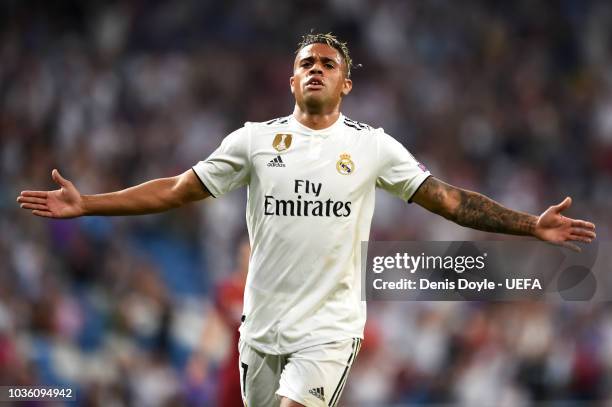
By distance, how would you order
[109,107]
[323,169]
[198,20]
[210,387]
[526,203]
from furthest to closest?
[198,20] < [109,107] < [526,203] < [210,387] < [323,169]

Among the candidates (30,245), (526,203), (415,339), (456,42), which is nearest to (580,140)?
(526,203)

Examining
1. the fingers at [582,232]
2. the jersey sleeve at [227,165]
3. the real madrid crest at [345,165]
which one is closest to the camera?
the fingers at [582,232]

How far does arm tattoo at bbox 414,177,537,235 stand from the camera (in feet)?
17.3

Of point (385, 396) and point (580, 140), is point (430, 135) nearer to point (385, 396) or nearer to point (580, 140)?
point (580, 140)

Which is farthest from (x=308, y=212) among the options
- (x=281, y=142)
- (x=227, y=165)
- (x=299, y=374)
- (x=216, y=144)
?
(x=216, y=144)

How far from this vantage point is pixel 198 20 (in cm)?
1491

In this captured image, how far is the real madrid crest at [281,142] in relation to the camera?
212 inches

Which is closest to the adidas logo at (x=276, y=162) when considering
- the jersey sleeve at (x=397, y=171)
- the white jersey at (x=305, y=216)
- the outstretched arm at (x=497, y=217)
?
the white jersey at (x=305, y=216)

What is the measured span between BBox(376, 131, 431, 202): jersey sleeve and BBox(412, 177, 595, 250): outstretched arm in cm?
4

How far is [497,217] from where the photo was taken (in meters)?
5.31

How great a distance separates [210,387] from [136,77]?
5.64 m

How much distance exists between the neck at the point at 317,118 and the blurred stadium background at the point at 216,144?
3.67 m

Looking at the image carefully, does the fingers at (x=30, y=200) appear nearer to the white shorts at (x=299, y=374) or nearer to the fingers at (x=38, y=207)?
the fingers at (x=38, y=207)

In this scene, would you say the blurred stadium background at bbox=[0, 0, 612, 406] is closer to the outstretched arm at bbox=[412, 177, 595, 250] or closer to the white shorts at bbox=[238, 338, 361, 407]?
the white shorts at bbox=[238, 338, 361, 407]
